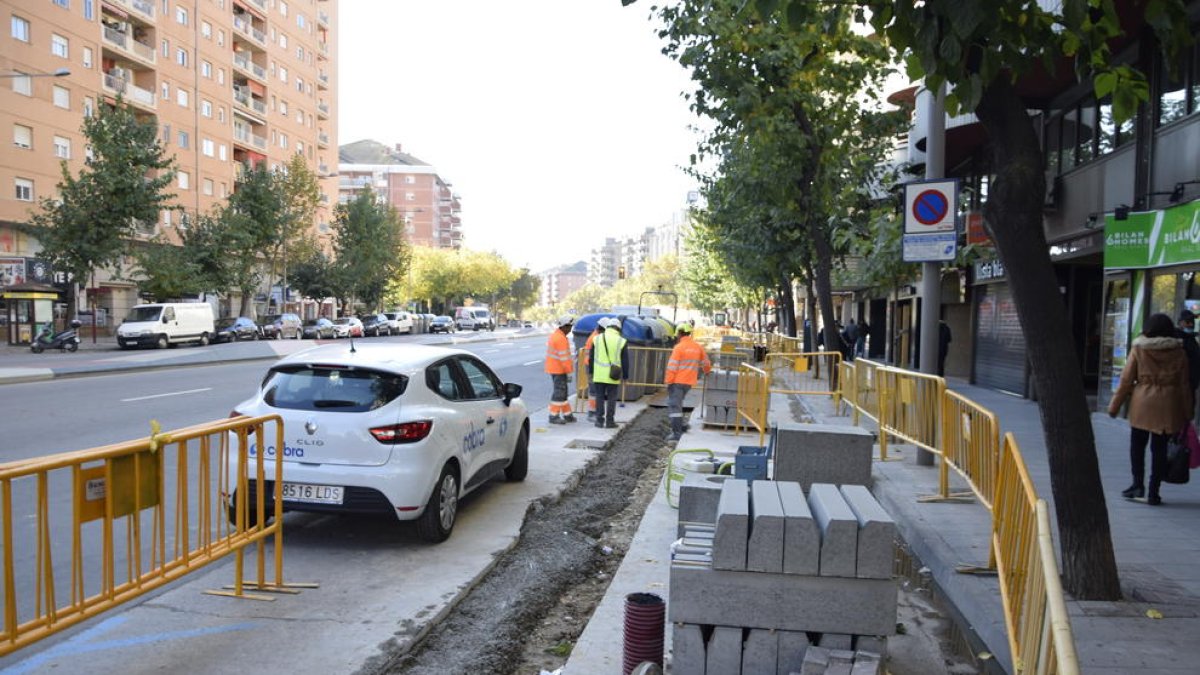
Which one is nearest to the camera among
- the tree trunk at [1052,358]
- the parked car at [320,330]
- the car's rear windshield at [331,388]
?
the tree trunk at [1052,358]

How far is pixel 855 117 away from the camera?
16.3 m

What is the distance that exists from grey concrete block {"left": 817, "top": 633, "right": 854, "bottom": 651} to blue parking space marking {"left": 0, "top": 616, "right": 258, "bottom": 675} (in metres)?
3.06

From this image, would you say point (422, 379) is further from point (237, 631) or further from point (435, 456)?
point (237, 631)

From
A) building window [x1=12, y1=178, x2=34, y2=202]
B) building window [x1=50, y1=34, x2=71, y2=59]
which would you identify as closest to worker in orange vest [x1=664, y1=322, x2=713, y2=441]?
building window [x1=12, y1=178, x2=34, y2=202]

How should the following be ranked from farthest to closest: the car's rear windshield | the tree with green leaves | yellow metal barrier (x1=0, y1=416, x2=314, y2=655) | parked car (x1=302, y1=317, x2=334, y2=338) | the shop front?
parked car (x1=302, y1=317, x2=334, y2=338), the tree with green leaves, the shop front, the car's rear windshield, yellow metal barrier (x1=0, y1=416, x2=314, y2=655)

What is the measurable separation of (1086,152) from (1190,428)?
9.50 meters

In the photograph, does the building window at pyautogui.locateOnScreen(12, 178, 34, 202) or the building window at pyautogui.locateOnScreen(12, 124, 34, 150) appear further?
the building window at pyautogui.locateOnScreen(12, 178, 34, 202)

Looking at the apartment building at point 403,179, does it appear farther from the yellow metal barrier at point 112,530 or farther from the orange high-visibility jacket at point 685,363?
the yellow metal barrier at point 112,530

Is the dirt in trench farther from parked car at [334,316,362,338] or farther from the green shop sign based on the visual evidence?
parked car at [334,316,362,338]

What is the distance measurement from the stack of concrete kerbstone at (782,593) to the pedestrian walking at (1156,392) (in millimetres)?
4621

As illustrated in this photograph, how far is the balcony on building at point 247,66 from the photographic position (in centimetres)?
6041

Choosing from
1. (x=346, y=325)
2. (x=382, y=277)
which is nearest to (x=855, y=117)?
(x=346, y=325)

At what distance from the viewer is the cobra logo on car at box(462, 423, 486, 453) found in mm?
7211

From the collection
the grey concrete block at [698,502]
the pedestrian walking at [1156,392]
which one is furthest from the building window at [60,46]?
the pedestrian walking at [1156,392]
